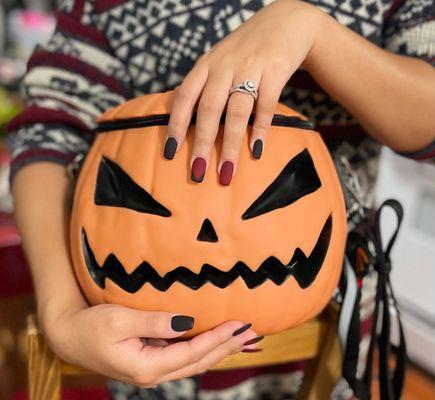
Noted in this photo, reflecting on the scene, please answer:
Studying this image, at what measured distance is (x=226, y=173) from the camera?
0.44 metres

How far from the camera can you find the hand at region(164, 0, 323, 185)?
16.8 inches

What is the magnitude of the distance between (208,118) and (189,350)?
196 mm

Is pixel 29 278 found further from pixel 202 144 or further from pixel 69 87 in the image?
pixel 202 144

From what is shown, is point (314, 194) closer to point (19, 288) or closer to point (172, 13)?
point (172, 13)

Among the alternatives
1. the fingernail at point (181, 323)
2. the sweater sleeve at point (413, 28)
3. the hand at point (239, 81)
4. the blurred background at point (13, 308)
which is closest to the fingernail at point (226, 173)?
the hand at point (239, 81)

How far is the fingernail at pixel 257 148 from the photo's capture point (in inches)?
17.5

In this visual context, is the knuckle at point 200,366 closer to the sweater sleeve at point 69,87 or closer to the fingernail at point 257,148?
the fingernail at point 257,148

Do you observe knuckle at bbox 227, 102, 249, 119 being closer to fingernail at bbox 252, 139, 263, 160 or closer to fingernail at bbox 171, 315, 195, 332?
fingernail at bbox 252, 139, 263, 160

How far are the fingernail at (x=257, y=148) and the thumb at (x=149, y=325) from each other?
0.16 metres

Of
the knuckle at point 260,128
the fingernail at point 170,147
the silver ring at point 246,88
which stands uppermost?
the silver ring at point 246,88

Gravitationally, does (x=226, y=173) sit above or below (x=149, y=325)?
above

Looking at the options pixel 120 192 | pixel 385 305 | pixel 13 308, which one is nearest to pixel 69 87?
pixel 120 192

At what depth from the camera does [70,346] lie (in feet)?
1.53

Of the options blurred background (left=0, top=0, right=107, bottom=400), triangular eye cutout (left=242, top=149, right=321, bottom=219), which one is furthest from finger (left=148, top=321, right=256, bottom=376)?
blurred background (left=0, top=0, right=107, bottom=400)
